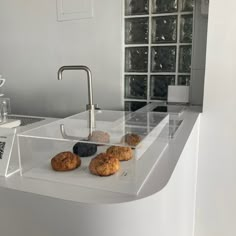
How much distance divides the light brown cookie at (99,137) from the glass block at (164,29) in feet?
3.41

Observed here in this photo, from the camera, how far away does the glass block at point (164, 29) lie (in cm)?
154

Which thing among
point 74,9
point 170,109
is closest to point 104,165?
point 170,109

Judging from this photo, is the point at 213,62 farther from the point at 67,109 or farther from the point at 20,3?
the point at 20,3

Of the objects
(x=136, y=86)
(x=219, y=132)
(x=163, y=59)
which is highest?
(x=163, y=59)

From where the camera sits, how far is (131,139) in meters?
0.68

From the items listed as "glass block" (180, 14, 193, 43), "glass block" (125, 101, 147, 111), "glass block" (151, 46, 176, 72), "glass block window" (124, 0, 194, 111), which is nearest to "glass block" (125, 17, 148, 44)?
"glass block window" (124, 0, 194, 111)

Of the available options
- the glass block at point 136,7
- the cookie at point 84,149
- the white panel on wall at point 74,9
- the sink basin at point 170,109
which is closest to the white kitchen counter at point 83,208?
the cookie at point 84,149

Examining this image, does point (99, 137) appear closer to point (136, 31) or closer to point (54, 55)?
point (136, 31)

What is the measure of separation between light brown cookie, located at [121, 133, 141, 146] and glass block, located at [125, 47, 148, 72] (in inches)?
39.1

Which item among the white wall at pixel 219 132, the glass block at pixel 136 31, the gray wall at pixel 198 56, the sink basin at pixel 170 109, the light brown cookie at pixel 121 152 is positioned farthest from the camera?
the glass block at pixel 136 31

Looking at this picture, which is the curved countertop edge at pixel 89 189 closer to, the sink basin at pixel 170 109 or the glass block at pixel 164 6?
the sink basin at pixel 170 109

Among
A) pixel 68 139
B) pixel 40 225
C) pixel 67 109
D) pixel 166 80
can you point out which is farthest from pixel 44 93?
pixel 40 225

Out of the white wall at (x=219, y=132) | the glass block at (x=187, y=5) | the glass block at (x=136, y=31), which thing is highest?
the glass block at (x=187, y=5)

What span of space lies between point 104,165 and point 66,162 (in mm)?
111
